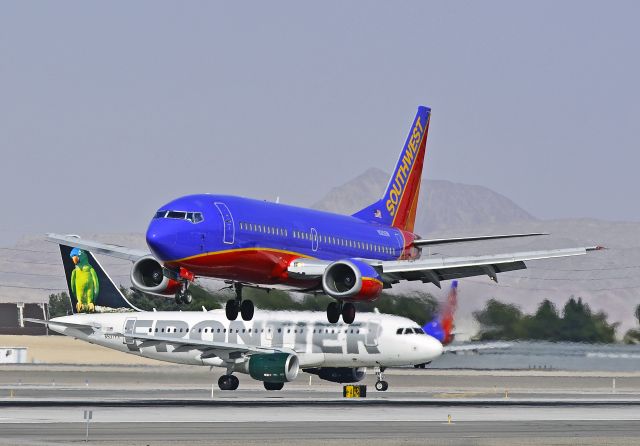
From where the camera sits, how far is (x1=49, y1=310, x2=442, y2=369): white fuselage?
263 feet

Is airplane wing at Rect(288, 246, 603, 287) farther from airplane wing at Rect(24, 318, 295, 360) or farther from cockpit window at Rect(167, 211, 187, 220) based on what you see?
airplane wing at Rect(24, 318, 295, 360)

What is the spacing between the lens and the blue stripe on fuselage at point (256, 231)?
178ft

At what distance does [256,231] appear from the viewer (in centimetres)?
5775

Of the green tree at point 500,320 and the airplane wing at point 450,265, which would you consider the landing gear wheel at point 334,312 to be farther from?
the green tree at point 500,320

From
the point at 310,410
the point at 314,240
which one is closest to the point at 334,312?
the point at 314,240

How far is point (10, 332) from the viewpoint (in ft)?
541

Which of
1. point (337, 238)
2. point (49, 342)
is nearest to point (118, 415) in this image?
point (337, 238)

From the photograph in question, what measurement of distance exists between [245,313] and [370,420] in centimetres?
863

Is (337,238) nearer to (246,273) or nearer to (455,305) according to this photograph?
(246,273)

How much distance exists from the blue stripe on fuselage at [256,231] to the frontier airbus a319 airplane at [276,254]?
0.13 ft

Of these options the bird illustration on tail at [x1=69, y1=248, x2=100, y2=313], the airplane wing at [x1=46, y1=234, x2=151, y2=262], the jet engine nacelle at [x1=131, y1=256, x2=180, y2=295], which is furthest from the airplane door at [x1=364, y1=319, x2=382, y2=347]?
the bird illustration on tail at [x1=69, y1=248, x2=100, y2=313]

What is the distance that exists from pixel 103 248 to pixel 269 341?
69.9 feet

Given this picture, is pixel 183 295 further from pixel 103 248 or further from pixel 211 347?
pixel 211 347

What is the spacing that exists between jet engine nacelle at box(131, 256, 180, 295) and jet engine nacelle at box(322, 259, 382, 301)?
6656 millimetres
